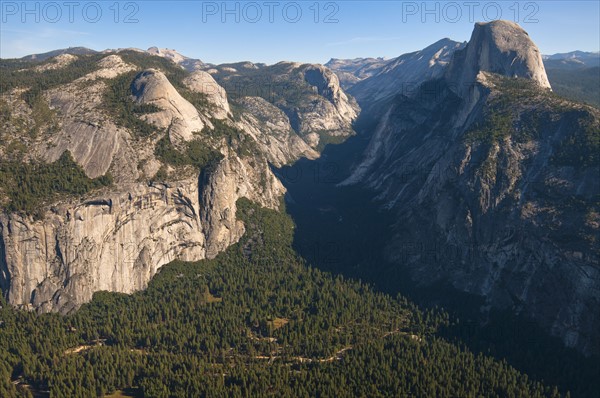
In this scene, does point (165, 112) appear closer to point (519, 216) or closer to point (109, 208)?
point (109, 208)

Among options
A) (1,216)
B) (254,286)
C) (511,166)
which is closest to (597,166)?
(511,166)

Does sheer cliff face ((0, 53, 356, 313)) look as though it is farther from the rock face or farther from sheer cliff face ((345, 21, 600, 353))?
sheer cliff face ((345, 21, 600, 353))

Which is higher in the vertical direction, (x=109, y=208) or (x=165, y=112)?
(x=165, y=112)

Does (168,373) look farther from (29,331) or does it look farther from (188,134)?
(188,134)

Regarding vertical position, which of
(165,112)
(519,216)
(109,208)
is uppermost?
(165,112)

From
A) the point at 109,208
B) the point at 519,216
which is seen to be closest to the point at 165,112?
the point at 109,208
